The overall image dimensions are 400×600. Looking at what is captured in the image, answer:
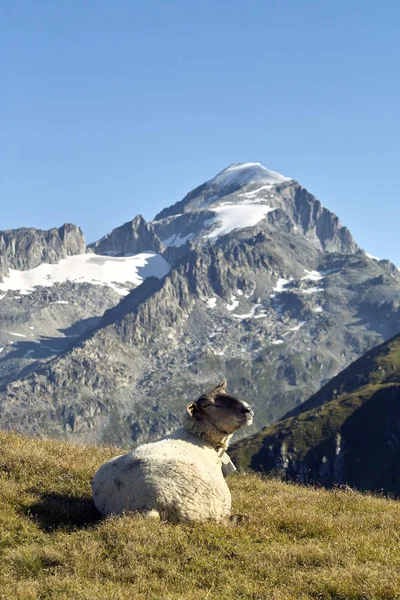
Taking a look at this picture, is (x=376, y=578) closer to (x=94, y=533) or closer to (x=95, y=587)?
(x=95, y=587)

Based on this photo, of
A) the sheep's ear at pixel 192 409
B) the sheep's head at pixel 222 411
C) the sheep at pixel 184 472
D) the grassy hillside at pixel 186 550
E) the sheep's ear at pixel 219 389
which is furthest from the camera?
the sheep's ear at pixel 219 389

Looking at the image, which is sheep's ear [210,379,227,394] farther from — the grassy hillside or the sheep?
the grassy hillside

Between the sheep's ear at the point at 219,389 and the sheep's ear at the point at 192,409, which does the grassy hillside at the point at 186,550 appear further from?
the sheep's ear at the point at 219,389

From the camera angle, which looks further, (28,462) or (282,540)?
(28,462)

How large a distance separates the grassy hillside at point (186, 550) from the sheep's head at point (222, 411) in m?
2.07

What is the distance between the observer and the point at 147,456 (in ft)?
53.0

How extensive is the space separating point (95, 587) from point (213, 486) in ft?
16.1

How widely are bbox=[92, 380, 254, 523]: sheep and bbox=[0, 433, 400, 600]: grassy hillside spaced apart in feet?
2.03

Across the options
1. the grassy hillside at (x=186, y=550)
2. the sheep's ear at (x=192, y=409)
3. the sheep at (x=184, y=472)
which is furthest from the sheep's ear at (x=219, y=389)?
the grassy hillside at (x=186, y=550)

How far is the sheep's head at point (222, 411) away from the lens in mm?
17047

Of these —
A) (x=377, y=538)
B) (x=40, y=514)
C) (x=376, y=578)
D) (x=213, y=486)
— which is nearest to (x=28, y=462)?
(x=40, y=514)

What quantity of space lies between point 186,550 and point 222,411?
4.84 m

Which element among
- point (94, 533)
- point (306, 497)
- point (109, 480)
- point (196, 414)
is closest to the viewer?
point (94, 533)

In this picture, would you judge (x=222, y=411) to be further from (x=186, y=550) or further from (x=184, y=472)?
(x=186, y=550)
